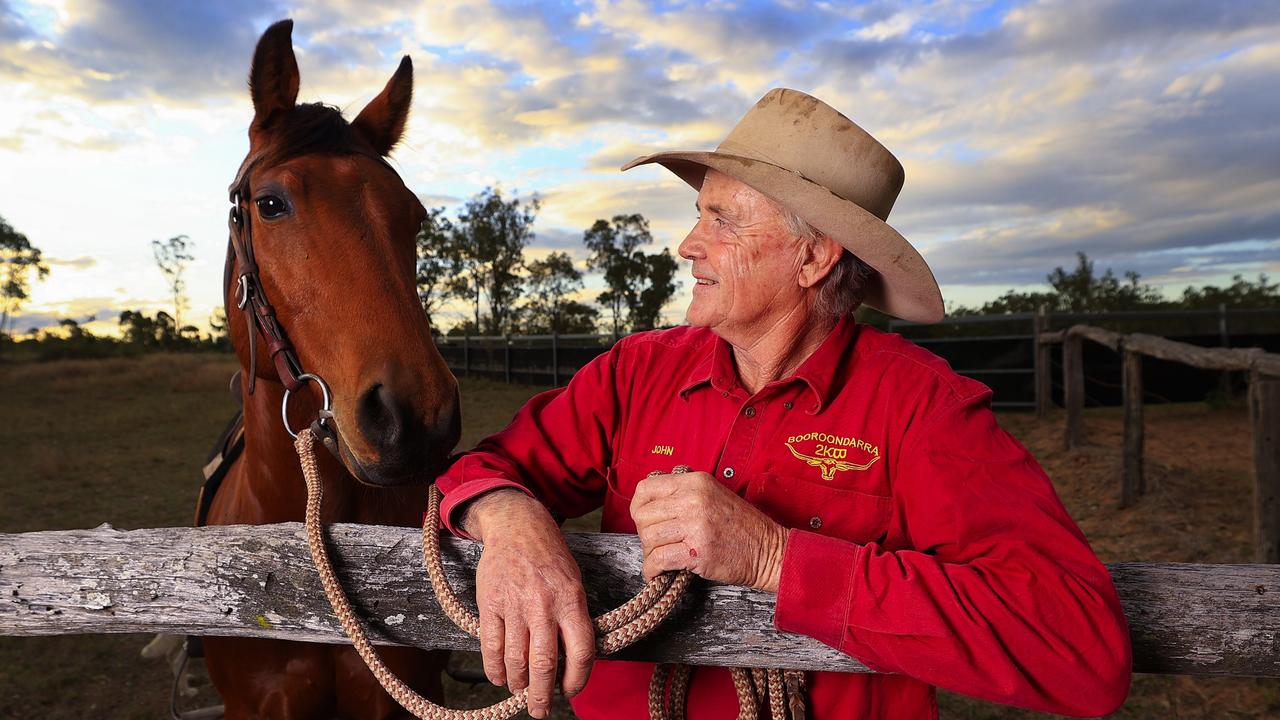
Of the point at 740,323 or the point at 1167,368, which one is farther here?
the point at 1167,368

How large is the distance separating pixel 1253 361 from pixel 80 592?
6169mm

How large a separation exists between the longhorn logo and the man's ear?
0.39 m

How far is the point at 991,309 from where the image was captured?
18094mm

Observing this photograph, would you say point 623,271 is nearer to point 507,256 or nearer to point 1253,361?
point 507,256

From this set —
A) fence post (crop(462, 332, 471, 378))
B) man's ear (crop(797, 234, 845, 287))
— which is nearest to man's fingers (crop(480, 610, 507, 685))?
man's ear (crop(797, 234, 845, 287))

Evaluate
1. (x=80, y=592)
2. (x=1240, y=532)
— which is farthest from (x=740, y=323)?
(x=1240, y=532)

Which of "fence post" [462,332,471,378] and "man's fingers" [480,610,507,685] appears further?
"fence post" [462,332,471,378]

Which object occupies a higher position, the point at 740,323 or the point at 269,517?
the point at 740,323

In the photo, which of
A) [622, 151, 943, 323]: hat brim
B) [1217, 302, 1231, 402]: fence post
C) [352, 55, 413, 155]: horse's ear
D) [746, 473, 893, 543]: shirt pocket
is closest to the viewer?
[746, 473, 893, 543]: shirt pocket

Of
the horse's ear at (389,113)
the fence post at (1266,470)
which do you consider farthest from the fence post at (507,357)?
the horse's ear at (389,113)

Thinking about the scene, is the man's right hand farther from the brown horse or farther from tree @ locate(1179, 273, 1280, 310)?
tree @ locate(1179, 273, 1280, 310)

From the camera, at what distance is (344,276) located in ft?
5.84

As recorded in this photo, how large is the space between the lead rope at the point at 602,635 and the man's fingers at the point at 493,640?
0.03m

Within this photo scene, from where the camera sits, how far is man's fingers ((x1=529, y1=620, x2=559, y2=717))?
3.47 ft
